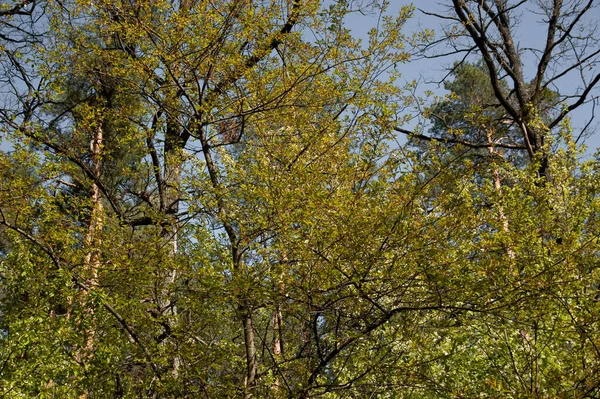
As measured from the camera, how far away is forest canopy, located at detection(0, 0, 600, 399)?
11.3 ft

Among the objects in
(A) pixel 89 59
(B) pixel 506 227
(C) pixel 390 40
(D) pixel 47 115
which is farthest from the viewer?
(D) pixel 47 115

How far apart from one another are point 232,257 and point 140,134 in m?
1.83

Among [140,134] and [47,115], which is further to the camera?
[47,115]

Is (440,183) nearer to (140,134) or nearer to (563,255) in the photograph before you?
(563,255)

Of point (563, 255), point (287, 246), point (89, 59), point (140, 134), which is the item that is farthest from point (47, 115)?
point (563, 255)

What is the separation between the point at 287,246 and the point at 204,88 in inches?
73.4

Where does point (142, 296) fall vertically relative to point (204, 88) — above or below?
below

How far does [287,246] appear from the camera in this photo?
145 inches

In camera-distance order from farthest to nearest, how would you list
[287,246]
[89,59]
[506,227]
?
1. [89,59]
2. [506,227]
3. [287,246]

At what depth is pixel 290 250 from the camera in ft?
12.2

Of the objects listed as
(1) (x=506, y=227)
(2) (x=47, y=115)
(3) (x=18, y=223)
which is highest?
(2) (x=47, y=115)

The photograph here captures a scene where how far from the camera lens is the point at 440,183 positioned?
3.52m

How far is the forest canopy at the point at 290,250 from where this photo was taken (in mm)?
3441

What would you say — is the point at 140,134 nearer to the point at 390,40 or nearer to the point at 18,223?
the point at 18,223
